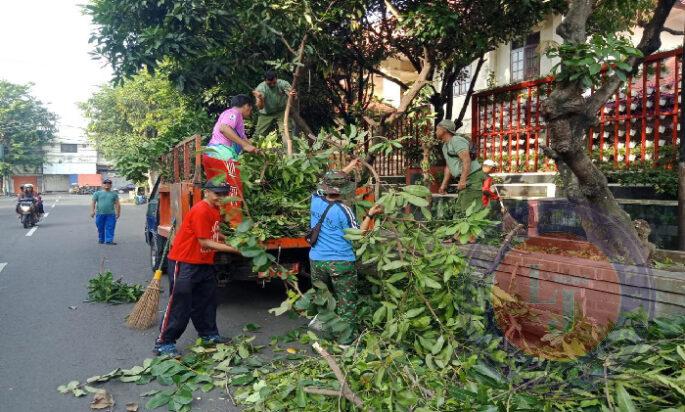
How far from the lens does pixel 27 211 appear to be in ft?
55.6

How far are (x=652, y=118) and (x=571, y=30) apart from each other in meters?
2.28

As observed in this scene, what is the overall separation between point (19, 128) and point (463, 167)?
5748 centimetres

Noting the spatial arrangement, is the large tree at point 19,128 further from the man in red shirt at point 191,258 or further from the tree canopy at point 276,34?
the man in red shirt at point 191,258

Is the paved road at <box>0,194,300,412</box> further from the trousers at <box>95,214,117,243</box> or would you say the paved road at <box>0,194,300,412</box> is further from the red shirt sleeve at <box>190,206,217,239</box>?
the trousers at <box>95,214,117,243</box>

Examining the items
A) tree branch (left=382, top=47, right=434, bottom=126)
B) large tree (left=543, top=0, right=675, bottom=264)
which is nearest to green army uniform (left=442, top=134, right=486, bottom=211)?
large tree (left=543, top=0, right=675, bottom=264)

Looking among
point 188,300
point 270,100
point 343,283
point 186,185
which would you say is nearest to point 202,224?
point 188,300

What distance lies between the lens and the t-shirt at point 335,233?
15.0ft

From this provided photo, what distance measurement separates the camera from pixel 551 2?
31.5ft

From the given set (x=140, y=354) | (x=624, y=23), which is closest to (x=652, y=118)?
(x=624, y=23)

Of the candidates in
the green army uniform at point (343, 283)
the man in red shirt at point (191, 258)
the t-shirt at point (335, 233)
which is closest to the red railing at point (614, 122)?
the t-shirt at point (335, 233)

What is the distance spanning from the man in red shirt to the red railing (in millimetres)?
3650

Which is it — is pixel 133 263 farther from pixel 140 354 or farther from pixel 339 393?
pixel 339 393

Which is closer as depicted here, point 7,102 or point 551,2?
point 551,2

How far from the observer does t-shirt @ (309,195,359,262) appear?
457 cm
